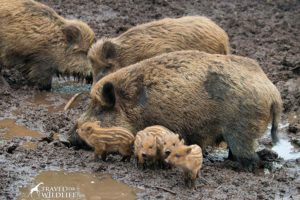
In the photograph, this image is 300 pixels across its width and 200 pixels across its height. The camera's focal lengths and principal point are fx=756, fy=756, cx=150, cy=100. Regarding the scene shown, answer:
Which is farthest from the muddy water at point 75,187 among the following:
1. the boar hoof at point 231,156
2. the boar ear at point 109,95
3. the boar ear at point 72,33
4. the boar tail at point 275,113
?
the boar ear at point 72,33

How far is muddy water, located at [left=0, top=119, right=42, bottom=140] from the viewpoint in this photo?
28.0 ft

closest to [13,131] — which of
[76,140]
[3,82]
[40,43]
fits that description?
[76,140]

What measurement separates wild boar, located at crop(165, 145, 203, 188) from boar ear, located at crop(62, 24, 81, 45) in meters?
4.51

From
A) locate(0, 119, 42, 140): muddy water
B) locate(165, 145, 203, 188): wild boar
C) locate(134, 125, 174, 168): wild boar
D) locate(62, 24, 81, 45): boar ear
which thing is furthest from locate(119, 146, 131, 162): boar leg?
locate(62, 24, 81, 45): boar ear

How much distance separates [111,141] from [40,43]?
12.9ft

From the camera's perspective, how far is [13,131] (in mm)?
8719

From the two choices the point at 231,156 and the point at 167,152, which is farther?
the point at 231,156

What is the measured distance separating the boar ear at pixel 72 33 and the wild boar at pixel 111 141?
3.69 m

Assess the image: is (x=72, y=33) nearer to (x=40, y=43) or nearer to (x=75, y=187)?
(x=40, y=43)

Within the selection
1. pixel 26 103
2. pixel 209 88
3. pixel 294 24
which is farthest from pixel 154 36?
pixel 294 24

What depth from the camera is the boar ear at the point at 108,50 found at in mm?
10125

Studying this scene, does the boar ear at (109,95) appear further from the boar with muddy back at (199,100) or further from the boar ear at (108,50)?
the boar ear at (108,50)

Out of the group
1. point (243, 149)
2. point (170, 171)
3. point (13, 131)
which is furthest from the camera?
point (13, 131)

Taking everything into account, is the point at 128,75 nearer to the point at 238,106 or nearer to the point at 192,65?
the point at 192,65
